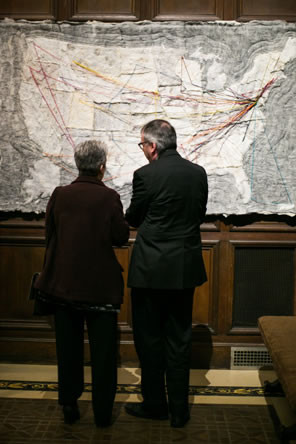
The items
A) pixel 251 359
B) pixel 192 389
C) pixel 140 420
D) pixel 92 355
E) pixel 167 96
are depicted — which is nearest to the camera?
pixel 92 355

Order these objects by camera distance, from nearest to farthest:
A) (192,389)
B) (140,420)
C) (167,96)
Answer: (140,420) → (192,389) → (167,96)

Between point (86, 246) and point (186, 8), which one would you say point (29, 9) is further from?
point (86, 246)

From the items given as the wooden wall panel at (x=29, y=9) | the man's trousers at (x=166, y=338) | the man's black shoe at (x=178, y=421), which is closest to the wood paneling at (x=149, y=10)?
the wooden wall panel at (x=29, y=9)

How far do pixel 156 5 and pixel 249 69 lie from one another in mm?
758

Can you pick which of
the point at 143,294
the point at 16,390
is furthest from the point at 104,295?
the point at 16,390

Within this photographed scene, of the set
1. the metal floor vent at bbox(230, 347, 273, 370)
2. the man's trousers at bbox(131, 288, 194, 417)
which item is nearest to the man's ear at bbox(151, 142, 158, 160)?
the man's trousers at bbox(131, 288, 194, 417)

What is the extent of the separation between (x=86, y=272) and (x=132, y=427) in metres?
0.88

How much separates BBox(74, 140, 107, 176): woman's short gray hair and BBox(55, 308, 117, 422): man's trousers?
2.36ft

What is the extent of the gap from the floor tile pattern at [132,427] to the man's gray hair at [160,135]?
1.46 meters

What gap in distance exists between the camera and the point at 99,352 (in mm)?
2855

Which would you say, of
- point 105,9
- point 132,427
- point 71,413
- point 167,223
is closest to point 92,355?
point 71,413

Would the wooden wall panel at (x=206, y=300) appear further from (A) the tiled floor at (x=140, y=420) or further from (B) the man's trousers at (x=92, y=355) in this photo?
(B) the man's trousers at (x=92, y=355)

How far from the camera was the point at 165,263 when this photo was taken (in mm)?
2842

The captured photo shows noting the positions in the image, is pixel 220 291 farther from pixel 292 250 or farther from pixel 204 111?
pixel 204 111
